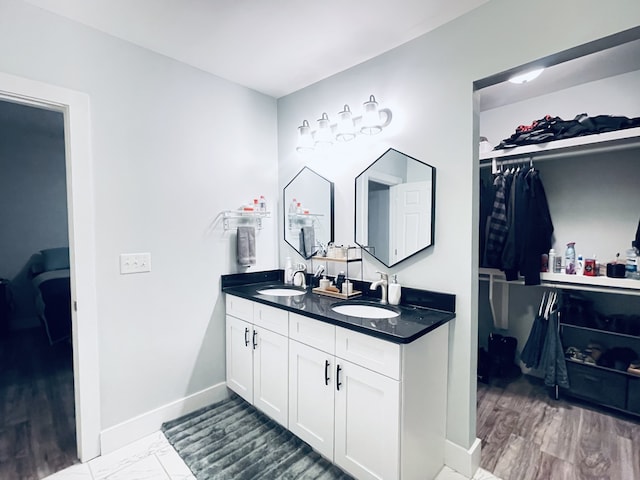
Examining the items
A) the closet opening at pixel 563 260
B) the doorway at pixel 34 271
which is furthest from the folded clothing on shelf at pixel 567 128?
the doorway at pixel 34 271

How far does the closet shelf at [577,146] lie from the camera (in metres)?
1.92

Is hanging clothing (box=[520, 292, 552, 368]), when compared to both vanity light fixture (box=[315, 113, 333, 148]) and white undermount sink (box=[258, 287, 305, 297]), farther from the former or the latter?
vanity light fixture (box=[315, 113, 333, 148])

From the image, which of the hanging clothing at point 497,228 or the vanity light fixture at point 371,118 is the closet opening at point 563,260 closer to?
the hanging clothing at point 497,228

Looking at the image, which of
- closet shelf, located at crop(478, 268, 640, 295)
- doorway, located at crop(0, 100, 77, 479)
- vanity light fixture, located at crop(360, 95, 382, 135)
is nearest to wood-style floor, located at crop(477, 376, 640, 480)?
closet shelf, located at crop(478, 268, 640, 295)

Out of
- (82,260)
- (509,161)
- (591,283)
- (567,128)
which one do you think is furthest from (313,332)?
(567,128)

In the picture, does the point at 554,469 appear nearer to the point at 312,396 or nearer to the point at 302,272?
the point at 312,396

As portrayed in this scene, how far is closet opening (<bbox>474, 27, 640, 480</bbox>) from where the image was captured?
6.52 feet

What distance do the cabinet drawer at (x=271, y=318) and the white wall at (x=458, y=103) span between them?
0.71 metres

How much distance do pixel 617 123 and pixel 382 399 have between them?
2.21 metres

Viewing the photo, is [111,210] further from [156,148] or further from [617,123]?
[617,123]

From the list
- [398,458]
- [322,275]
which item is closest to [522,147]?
[322,275]

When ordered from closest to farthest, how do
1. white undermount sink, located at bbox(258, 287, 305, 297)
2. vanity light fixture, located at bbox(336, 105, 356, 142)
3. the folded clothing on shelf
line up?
the folded clothing on shelf, vanity light fixture, located at bbox(336, 105, 356, 142), white undermount sink, located at bbox(258, 287, 305, 297)

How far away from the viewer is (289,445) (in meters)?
1.90

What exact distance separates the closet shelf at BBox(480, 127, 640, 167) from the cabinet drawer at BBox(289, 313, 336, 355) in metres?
1.91
